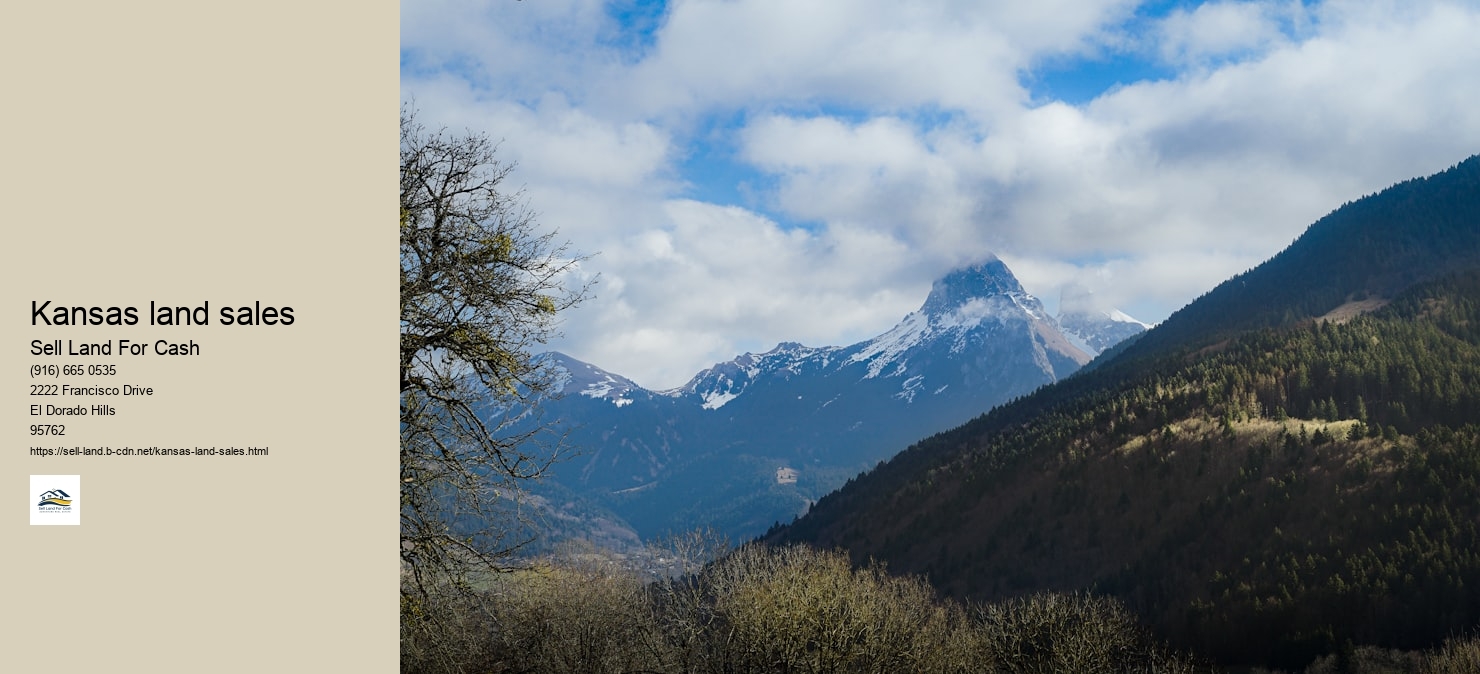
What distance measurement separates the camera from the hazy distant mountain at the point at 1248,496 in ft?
290

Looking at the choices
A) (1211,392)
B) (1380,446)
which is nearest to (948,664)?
(1380,446)

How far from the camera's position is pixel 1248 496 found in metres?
116

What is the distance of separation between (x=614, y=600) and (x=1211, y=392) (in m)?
140
